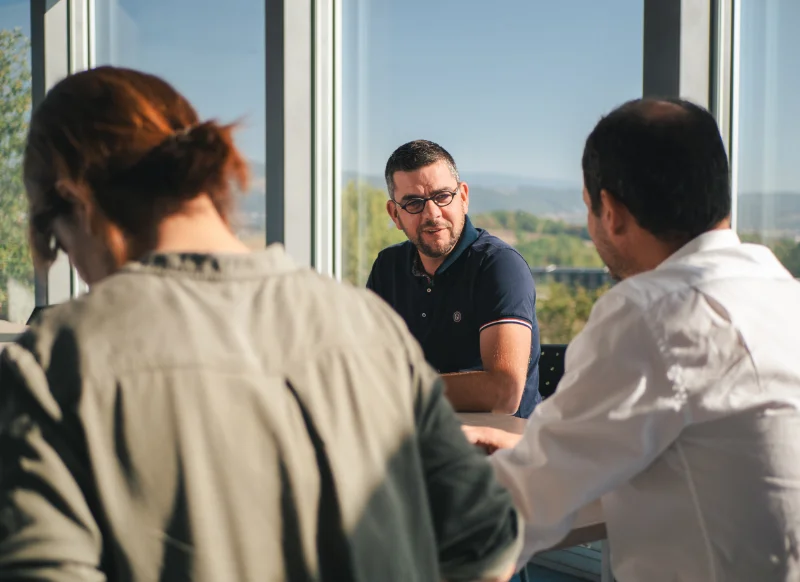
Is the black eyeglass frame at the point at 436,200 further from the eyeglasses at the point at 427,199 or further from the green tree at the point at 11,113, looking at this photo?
the green tree at the point at 11,113

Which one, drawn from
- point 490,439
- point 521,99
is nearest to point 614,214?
point 490,439

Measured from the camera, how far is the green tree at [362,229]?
4.28 m

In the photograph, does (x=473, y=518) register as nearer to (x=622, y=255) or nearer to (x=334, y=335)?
(x=334, y=335)

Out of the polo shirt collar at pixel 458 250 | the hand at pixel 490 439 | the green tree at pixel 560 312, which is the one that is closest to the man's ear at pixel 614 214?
the hand at pixel 490 439

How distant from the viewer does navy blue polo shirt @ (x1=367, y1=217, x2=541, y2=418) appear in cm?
267

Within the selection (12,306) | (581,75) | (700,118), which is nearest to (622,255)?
(700,118)

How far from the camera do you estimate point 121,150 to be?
0.91 m

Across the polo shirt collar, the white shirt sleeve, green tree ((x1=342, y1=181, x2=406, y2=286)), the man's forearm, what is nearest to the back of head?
the white shirt sleeve

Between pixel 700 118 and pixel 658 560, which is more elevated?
pixel 700 118

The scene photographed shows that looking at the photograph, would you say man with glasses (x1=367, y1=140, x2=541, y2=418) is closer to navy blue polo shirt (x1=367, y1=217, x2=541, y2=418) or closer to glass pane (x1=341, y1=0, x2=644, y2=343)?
navy blue polo shirt (x1=367, y1=217, x2=541, y2=418)

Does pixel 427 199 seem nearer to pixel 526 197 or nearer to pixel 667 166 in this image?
pixel 526 197

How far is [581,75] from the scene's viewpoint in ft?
11.2

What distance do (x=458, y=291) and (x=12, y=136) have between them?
→ 3.96 metres

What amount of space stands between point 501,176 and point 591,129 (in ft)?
6.81
